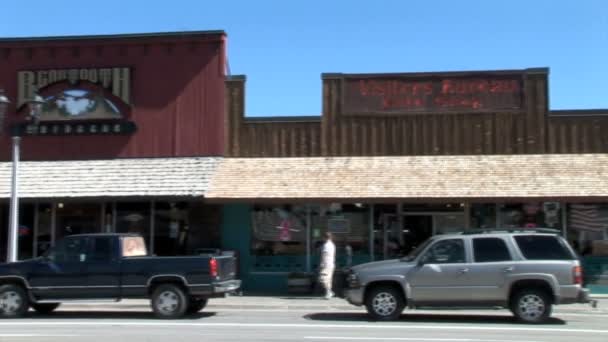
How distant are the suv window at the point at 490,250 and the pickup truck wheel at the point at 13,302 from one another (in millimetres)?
9080

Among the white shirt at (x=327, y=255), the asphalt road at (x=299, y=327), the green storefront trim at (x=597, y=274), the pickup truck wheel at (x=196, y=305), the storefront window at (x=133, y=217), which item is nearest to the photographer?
the asphalt road at (x=299, y=327)

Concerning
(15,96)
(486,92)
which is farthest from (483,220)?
(15,96)

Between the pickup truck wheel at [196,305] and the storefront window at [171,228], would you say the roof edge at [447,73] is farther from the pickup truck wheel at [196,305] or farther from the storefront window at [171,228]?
the pickup truck wheel at [196,305]

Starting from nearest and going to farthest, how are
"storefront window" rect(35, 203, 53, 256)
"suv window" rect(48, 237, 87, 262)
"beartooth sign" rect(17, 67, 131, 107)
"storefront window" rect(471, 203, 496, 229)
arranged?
"suv window" rect(48, 237, 87, 262) → "storefront window" rect(471, 203, 496, 229) → "beartooth sign" rect(17, 67, 131, 107) → "storefront window" rect(35, 203, 53, 256)

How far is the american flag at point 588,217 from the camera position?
18562mm

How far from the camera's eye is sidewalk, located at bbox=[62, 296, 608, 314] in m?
16.2

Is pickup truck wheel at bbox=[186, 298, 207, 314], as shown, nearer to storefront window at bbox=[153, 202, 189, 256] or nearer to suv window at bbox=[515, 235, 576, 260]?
storefront window at bbox=[153, 202, 189, 256]

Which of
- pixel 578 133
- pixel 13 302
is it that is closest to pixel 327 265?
pixel 13 302

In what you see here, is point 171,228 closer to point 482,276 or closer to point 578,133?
point 482,276

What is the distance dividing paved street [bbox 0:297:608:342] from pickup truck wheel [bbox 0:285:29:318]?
31cm

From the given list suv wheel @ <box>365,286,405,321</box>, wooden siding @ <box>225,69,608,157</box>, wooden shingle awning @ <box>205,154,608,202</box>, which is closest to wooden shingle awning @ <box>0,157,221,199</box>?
wooden shingle awning @ <box>205,154,608,202</box>

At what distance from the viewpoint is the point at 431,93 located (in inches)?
780

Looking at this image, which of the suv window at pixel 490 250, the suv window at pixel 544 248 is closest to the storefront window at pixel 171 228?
the suv window at pixel 490 250

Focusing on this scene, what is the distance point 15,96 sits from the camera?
69.0ft
